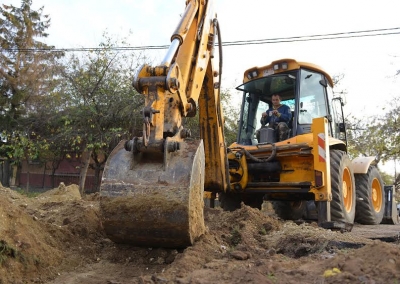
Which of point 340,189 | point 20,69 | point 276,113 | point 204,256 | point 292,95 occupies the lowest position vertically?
point 204,256

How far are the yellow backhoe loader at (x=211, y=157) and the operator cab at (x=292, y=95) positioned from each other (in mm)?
19

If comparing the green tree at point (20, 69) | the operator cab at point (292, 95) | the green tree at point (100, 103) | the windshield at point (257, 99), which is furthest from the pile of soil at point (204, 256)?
the green tree at point (20, 69)

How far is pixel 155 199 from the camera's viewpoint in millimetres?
3617

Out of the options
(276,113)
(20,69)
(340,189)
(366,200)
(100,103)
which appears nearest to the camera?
(340,189)

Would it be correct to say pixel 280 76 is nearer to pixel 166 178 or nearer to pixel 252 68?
pixel 252 68

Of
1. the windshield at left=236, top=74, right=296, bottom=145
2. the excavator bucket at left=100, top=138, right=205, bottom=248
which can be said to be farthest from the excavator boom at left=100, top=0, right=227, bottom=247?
the windshield at left=236, top=74, right=296, bottom=145

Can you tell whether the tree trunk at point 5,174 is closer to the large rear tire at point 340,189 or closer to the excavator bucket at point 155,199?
the large rear tire at point 340,189

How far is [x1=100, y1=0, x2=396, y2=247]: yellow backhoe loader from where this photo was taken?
369cm

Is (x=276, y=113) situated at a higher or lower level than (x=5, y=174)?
higher

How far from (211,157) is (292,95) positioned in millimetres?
2550

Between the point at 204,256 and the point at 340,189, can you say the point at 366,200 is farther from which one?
the point at 204,256

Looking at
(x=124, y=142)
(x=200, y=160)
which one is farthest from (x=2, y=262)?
(x=200, y=160)

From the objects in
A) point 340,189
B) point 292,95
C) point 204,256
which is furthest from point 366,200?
point 204,256

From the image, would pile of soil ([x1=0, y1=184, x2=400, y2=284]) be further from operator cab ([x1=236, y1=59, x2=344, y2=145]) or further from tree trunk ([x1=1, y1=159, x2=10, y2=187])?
tree trunk ([x1=1, y1=159, x2=10, y2=187])
